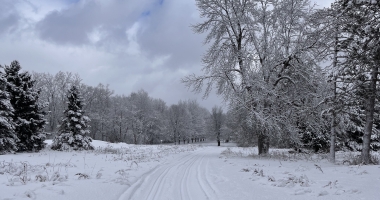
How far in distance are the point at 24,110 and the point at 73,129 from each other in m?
4.44

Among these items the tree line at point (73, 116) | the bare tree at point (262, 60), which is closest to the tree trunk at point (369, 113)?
the bare tree at point (262, 60)

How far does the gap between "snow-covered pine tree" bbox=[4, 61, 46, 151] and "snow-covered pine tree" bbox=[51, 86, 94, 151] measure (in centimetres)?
182

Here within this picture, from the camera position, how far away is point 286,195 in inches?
186

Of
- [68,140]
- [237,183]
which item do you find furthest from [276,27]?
[68,140]

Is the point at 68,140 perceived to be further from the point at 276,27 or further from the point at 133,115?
the point at 133,115

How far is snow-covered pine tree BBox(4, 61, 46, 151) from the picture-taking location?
19000 millimetres

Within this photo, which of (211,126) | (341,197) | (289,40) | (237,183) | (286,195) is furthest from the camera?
(211,126)

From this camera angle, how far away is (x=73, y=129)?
74.0ft

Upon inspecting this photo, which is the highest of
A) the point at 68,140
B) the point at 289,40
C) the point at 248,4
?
the point at 248,4

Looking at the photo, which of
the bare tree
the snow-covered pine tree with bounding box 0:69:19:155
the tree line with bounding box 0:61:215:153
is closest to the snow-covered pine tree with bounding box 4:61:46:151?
the tree line with bounding box 0:61:215:153

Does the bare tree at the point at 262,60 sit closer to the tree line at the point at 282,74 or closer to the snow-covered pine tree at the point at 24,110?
the tree line at the point at 282,74

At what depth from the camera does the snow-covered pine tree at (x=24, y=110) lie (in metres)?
19.0

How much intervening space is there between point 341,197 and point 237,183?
2568mm

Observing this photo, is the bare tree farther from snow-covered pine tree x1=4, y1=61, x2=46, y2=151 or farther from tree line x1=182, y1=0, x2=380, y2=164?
snow-covered pine tree x1=4, y1=61, x2=46, y2=151
